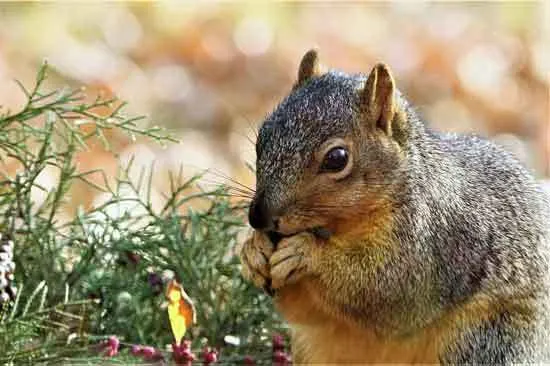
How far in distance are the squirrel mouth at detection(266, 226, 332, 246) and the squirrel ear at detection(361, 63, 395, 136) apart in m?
0.14

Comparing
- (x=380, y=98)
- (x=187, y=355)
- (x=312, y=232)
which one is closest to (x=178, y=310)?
(x=187, y=355)

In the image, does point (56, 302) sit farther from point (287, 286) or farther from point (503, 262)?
point (503, 262)

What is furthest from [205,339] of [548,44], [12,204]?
[548,44]

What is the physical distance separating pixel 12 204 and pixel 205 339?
323 millimetres

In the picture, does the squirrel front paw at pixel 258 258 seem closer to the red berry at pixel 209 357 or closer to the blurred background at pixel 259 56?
the red berry at pixel 209 357

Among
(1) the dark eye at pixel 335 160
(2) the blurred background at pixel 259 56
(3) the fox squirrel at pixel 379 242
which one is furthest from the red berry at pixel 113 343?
(2) the blurred background at pixel 259 56

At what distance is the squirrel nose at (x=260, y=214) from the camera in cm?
140

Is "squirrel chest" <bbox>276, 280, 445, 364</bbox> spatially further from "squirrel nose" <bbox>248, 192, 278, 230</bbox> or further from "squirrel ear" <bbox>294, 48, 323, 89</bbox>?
"squirrel ear" <bbox>294, 48, 323, 89</bbox>

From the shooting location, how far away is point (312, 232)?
1519 mm

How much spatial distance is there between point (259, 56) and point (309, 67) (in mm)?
2375

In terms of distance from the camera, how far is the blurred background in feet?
12.2

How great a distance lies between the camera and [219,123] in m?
3.74

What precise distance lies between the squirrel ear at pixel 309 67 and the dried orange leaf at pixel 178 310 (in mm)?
302

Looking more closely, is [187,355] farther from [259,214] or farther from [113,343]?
[259,214]
